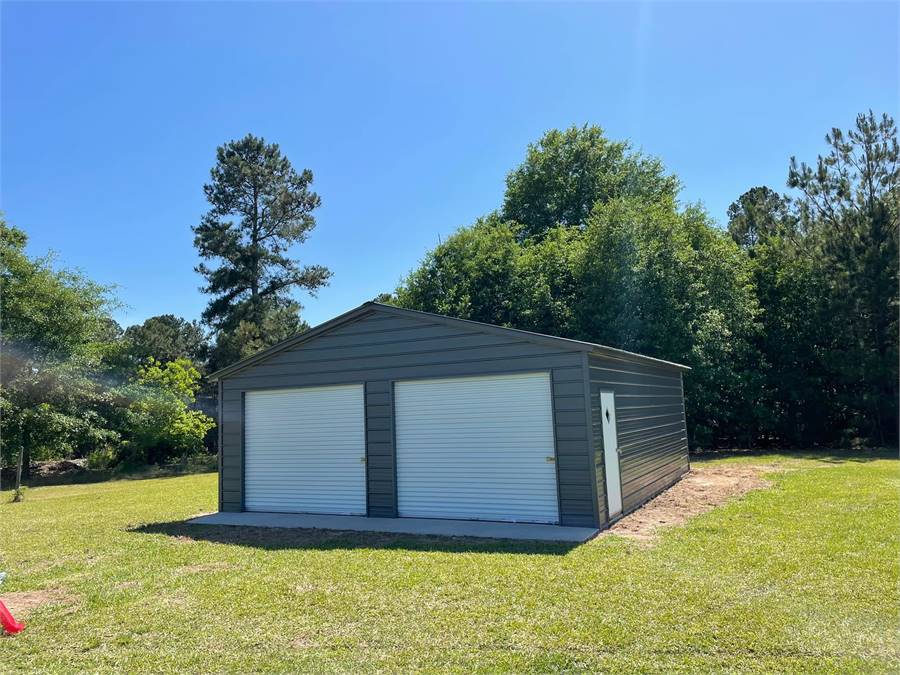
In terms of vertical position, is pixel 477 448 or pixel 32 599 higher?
pixel 477 448

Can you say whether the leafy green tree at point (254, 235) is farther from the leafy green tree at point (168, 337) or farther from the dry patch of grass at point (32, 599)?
the dry patch of grass at point (32, 599)

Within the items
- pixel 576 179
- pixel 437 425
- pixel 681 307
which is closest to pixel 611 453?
pixel 437 425

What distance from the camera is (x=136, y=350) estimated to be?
23891 millimetres

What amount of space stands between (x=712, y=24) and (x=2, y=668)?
10451 mm

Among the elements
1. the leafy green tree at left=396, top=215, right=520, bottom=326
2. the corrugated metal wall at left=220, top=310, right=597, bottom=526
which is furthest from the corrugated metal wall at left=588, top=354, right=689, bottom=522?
the leafy green tree at left=396, top=215, right=520, bottom=326

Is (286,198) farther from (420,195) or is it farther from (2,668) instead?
(2,668)

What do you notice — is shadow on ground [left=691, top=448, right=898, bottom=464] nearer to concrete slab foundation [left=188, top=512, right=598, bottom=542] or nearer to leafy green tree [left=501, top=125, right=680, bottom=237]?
concrete slab foundation [left=188, top=512, right=598, bottom=542]

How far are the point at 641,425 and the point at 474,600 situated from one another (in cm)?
569

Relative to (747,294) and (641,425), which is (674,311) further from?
(641,425)

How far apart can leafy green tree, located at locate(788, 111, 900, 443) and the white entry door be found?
13689mm

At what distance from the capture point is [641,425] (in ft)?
30.0

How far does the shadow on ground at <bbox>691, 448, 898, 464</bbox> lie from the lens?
13977 millimetres

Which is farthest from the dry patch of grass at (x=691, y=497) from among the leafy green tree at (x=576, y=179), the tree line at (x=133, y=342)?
the leafy green tree at (x=576, y=179)

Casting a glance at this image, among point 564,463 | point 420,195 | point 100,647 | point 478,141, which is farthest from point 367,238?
point 100,647
